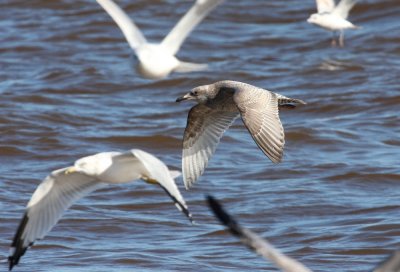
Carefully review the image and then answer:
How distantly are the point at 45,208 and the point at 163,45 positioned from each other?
11.3 feet

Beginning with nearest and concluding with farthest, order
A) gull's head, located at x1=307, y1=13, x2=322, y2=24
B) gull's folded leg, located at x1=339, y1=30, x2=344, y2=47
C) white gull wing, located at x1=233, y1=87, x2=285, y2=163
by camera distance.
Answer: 1. white gull wing, located at x1=233, y1=87, x2=285, y2=163
2. gull's head, located at x1=307, y1=13, x2=322, y2=24
3. gull's folded leg, located at x1=339, y1=30, x2=344, y2=47

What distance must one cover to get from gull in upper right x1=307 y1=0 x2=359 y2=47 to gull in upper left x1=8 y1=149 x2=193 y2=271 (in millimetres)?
8403

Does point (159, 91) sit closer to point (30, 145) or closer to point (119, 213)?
point (30, 145)

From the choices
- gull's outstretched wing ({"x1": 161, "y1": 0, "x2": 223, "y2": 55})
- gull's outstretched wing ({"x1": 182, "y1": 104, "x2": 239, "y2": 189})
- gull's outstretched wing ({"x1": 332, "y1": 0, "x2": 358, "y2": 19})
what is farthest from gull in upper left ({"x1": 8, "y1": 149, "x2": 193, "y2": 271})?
gull's outstretched wing ({"x1": 332, "y1": 0, "x2": 358, "y2": 19})

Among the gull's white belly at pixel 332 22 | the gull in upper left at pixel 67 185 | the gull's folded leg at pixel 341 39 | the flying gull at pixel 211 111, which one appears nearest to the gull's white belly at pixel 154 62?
the flying gull at pixel 211 111

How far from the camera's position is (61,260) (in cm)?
836

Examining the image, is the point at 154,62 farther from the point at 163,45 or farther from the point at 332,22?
the point at 332,22

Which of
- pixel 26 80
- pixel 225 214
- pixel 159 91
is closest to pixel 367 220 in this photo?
pixel 225 214

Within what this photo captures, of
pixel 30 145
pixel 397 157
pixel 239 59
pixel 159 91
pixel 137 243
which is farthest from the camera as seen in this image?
pixel 239 59

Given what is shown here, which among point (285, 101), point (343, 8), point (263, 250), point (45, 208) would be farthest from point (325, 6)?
point (263, 250)

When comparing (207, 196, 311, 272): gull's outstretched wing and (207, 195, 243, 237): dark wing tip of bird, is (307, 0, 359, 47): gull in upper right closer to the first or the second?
(207, 195, 243, 237): dark wing tip of bird

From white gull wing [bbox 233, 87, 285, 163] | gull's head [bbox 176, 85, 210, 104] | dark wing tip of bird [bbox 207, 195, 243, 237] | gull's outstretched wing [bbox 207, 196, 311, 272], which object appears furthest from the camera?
gull's head [bbox 176, 85, 210, 104]

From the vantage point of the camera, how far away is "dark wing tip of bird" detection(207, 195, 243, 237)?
5.97m

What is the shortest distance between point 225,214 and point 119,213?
3.83 meters
